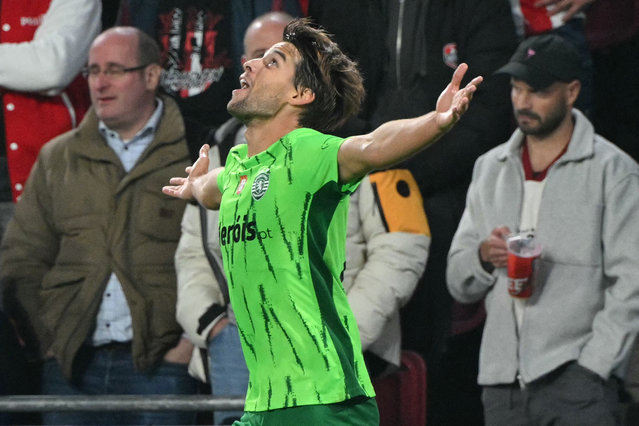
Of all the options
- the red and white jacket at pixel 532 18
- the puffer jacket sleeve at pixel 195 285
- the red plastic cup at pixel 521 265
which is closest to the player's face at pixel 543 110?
the red and white jacket at pixel 532 18

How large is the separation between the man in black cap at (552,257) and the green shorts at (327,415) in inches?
58.7

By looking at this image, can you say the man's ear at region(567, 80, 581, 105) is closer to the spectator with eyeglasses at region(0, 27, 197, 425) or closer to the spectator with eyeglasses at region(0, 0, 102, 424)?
the spectator with eyeglasses at region(0, 27, 197, 425)

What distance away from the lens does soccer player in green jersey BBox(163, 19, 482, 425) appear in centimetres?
344

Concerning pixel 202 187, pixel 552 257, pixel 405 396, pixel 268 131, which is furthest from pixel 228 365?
pixel 268 131

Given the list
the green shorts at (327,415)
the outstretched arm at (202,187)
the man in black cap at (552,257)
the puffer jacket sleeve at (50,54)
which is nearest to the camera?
the green shorts at (327,415)

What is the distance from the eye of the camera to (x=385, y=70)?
5648 millimetres

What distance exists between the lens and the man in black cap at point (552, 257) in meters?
4.74

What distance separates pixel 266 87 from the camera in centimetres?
369

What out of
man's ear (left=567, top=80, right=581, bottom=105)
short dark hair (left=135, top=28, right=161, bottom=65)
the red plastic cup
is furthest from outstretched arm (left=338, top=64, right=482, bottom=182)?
short dark hair (left=135, top=28, right=161, bottom=65)

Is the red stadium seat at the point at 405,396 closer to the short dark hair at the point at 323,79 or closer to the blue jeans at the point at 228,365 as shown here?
the blue jeans at the point at 228,365

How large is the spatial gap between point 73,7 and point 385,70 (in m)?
1.71

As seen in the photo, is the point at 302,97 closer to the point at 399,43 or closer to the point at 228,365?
the point at 228,365

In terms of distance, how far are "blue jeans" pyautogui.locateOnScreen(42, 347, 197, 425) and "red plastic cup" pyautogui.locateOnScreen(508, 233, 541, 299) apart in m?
1.67

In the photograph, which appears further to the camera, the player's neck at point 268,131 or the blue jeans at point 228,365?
the blue jeans at point 228,365
